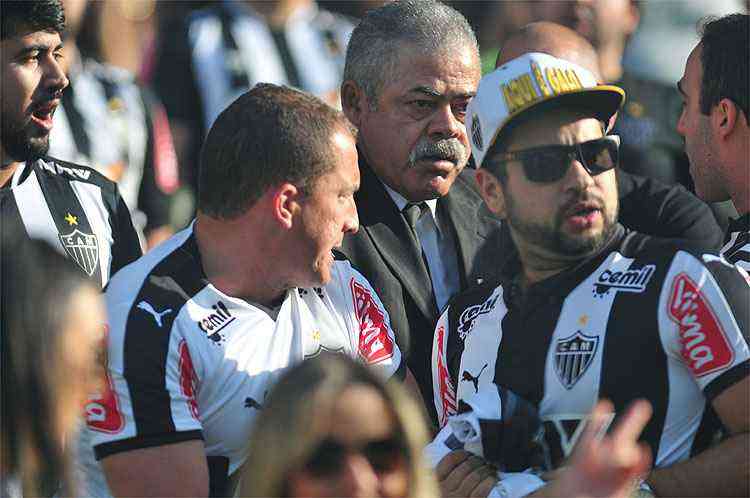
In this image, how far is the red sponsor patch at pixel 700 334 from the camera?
3588mm

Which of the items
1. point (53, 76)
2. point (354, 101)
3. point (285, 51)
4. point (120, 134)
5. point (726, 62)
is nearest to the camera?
point (726, 62)

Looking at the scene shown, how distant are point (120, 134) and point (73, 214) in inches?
58.6

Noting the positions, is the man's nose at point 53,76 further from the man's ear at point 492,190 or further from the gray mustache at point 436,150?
the man's ear at point 492,190

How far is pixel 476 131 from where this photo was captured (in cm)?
409

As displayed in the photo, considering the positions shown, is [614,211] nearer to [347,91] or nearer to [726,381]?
[726,381]

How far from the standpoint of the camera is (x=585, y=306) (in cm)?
378

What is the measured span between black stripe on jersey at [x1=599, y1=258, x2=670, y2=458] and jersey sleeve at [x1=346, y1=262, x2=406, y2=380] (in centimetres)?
80

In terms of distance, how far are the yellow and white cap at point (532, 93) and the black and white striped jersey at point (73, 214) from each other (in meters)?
1.48

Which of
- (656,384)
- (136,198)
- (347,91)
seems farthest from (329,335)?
(136,198)

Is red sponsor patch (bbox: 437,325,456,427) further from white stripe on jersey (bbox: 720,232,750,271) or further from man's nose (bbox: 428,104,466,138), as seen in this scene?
man's nose (bbox: 428,104,466,138)

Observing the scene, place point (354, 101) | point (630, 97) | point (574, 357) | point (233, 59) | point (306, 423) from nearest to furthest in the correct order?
point (306, 423), point (574, 357), point (354, 101), point (630, 97), point (233, 59)

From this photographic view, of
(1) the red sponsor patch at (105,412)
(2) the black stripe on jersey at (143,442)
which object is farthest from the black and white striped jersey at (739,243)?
(1) the red sponsor patch at (105,412)

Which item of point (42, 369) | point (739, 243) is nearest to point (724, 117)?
point (739, 243)

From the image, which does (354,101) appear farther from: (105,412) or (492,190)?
(105,412)
